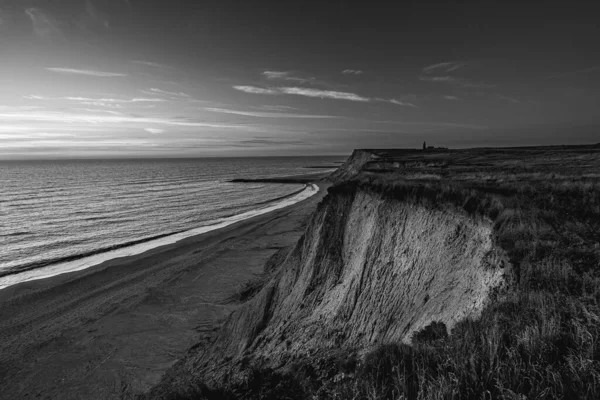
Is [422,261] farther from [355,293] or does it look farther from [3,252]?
[3,252]

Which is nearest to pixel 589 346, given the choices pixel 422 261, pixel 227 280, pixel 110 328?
pixel 422 261

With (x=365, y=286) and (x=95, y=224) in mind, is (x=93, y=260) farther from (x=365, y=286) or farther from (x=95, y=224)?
(x=365, y=286)

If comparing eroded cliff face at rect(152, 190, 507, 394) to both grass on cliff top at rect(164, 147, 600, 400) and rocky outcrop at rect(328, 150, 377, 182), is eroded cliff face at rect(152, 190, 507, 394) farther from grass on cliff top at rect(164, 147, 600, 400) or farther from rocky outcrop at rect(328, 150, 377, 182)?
rocky outcrop at rect(328, 150, 377, 182)

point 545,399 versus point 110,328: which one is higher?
point 545,399

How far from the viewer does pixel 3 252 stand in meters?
26.8

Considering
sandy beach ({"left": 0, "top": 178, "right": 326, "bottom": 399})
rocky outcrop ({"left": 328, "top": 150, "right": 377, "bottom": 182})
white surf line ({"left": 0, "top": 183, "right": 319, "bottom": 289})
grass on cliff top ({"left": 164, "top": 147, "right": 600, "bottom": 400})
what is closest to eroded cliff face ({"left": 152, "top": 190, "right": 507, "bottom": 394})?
grass on cliff top ({"left": 164, "top": 147, "right": 600, "bottom": 400})

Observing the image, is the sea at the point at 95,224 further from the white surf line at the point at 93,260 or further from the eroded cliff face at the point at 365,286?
the eroded cliff face at the point at 365,286

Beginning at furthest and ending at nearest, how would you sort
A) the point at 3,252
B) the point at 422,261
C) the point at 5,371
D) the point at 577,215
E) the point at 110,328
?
the point at 3,252
the point at 110,328
the point at 5,371
the point at 422,261
the point at 577,215

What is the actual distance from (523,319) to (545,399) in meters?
1.85

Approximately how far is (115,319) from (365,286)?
13380 millimetres

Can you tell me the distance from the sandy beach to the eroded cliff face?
8.97 ft

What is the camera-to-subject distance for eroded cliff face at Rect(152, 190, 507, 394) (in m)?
7.69

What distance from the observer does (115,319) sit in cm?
1579

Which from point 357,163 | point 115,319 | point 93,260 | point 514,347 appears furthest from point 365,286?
point 357,163
